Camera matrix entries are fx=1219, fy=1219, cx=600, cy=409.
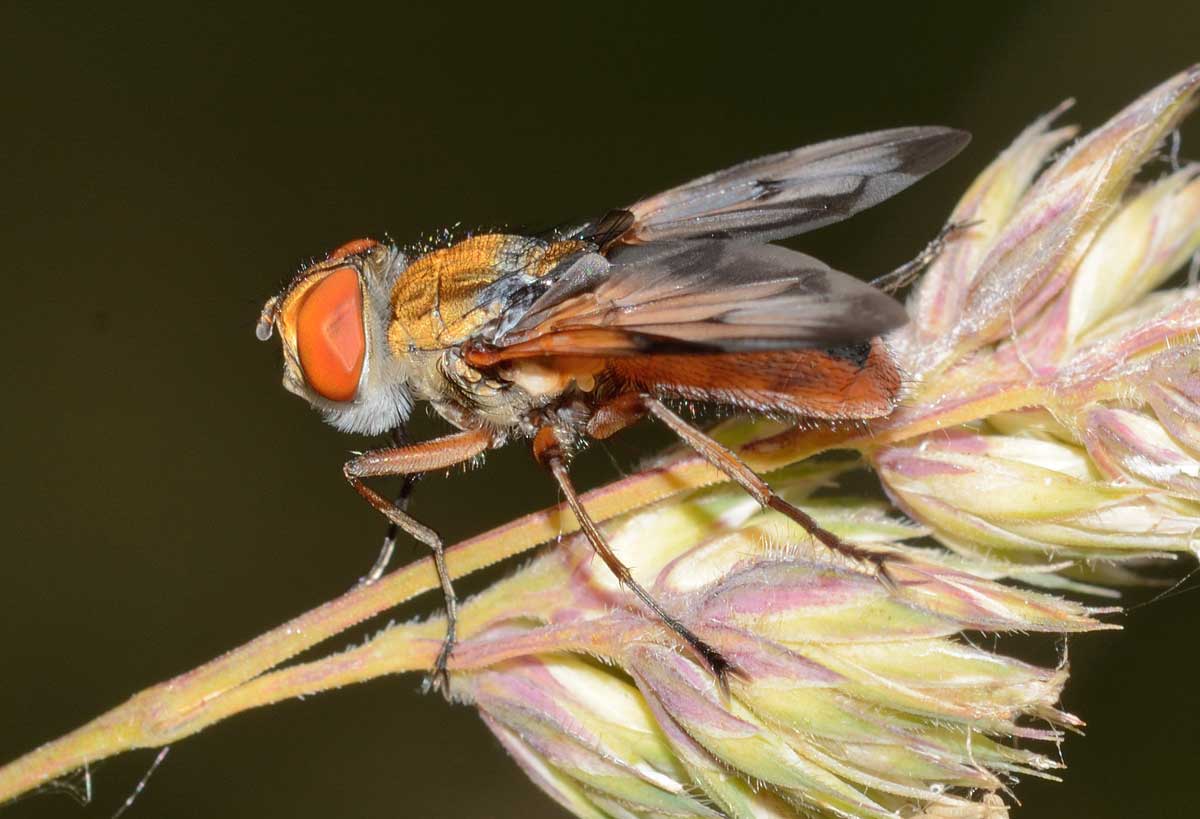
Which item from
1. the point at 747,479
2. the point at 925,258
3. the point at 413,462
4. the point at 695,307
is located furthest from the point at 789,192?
the point at 413,462

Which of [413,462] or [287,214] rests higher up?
[287,214]

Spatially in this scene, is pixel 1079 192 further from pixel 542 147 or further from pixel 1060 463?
pixel 542 147

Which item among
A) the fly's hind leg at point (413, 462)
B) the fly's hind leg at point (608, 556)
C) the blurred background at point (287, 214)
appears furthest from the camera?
the blurred background at point (287, 214)

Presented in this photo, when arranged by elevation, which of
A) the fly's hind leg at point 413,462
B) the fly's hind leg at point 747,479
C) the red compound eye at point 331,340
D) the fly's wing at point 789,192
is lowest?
the fly's hind leg at point 747,479

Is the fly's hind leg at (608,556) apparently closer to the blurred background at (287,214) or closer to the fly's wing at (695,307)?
the fly's wing at (695,307)

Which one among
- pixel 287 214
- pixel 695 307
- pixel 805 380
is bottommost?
pixel 805 380

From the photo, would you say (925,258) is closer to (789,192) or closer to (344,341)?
(789,192)

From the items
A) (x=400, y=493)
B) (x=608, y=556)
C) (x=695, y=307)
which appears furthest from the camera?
(x=400, y=493)

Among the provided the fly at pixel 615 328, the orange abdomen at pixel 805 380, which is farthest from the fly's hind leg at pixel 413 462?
the orange abdomen at pixel 805 380
